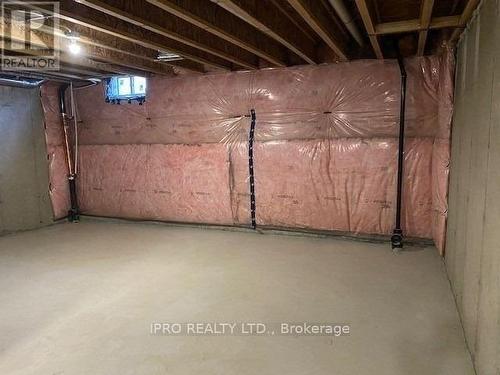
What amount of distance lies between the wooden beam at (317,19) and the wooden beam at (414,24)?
1.20 ft

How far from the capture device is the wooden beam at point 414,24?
8.10 ft

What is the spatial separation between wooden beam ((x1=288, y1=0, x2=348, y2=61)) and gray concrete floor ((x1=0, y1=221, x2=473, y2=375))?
1.93m

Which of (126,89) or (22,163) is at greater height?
(126,89)

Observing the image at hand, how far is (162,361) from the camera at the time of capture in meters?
1.91

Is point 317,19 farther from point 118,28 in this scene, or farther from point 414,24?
point 118,28

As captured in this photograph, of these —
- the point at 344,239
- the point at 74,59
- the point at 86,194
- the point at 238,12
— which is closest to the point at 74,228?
the point at 86,194

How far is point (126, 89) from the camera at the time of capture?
470cm

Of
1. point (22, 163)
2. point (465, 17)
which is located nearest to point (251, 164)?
point (465, 17)

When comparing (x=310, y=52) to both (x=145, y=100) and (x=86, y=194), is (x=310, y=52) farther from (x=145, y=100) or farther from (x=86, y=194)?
(x=86, y=194)

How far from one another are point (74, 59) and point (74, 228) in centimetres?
235

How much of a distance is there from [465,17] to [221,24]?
1644 millimetres

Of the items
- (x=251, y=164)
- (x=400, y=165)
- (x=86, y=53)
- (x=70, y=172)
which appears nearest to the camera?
(x=86, y=53)

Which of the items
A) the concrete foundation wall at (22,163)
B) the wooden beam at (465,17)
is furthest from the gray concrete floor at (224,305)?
the wooden beam at (465,17)

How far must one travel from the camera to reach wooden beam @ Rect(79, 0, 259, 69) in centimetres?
214
